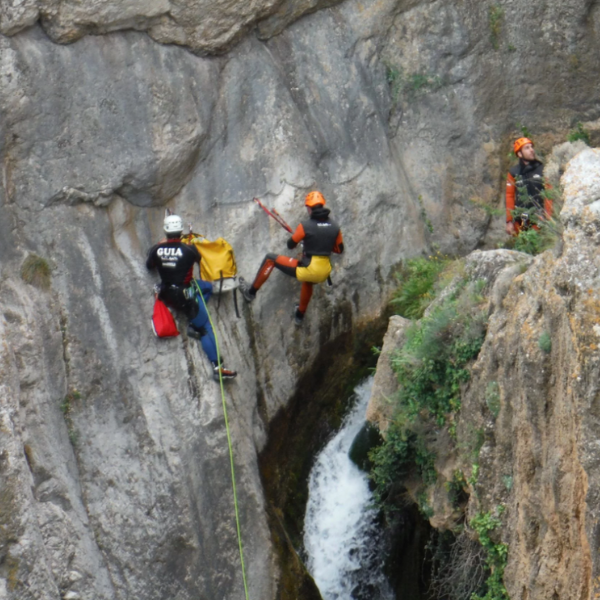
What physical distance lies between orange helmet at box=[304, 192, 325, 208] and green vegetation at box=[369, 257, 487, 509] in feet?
7.59

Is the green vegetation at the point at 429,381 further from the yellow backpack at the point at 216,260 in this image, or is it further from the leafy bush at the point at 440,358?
the yellow backpack at the point at 216,260

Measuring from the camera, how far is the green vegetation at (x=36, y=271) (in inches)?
419

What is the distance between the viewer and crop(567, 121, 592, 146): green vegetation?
14.5 metres

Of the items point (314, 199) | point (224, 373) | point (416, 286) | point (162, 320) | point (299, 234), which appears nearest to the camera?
point (162, 320)

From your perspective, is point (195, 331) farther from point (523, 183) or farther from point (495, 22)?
point (495, 22)

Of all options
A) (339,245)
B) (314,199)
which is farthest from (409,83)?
(339,245)

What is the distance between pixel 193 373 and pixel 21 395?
2.36 m

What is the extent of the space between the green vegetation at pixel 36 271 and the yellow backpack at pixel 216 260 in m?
1.78

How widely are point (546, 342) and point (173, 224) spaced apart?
527 centimetres

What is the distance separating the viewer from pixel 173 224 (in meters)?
11.1

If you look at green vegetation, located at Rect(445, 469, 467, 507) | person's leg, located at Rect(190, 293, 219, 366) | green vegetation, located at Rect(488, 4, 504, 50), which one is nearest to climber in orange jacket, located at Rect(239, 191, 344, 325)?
person's leg, located at Rect(190, 293, 219, 366)

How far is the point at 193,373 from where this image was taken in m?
11.7

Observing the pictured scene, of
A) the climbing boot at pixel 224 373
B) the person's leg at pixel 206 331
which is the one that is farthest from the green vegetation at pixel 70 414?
the climbing boot at pixel 224 373

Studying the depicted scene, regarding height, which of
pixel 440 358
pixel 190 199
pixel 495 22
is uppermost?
pixel 495 22
